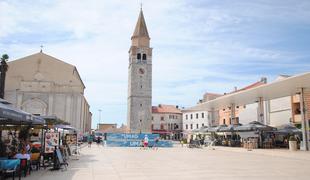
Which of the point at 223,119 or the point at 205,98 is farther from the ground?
the point at 205,98

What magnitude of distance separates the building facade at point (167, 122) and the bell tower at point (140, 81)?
16422mm

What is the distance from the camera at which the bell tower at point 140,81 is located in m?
71.1

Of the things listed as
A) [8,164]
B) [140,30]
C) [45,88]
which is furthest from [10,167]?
[140,30]

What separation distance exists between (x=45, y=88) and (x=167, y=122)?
4347 cm

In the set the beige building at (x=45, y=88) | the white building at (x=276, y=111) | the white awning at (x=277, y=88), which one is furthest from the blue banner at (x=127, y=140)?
the white building at (x=276, y=111)

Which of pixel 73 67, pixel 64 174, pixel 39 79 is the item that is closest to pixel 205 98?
pixel 73 67

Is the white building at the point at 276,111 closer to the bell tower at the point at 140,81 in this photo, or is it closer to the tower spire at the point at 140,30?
the bell tower at the point at 140,81

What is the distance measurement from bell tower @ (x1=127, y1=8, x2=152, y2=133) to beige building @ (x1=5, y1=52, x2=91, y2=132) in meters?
19.1

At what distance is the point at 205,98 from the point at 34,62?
148 ft

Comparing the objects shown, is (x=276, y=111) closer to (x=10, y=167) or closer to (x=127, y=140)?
(x=127, y=140)

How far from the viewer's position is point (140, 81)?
73562 millimetres

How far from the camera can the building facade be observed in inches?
3484

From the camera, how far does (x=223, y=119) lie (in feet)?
201

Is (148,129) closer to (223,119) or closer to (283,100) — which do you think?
(223,119)
